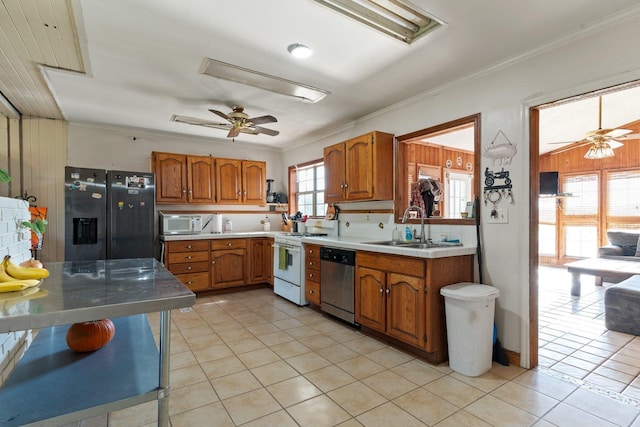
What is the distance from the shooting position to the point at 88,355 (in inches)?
61.8

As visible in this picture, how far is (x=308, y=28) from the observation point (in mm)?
2193

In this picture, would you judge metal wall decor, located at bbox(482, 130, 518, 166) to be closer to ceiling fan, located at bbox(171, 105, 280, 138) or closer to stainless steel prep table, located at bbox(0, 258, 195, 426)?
ceiling fan, located at bbox(171, 105, 280, 138)

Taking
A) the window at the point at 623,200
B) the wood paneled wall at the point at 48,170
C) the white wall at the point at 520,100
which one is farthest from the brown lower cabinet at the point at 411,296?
the window at the point at 623,200

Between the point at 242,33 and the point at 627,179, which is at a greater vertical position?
the point at 242,33

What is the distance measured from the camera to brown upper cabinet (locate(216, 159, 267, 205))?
203 inches

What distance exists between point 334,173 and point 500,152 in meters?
1.99

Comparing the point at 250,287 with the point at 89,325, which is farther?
the point at 250,287

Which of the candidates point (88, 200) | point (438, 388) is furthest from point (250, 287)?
point (438, 388)

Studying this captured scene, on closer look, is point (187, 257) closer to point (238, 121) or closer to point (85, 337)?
point (238, 121)

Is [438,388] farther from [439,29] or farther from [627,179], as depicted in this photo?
[627,179]

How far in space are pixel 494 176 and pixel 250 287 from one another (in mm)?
3816

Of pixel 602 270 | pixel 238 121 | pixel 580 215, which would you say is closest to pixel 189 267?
pixel 238 121

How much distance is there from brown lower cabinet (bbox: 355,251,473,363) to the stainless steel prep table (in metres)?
1.85

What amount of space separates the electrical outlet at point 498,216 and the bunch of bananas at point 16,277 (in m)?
2.99
